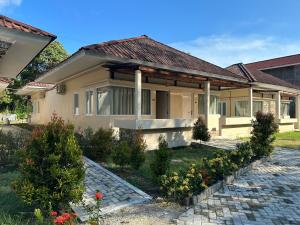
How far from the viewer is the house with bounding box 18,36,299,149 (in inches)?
475

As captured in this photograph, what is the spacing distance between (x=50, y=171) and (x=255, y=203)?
4251mm

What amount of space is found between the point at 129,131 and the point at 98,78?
3.93m

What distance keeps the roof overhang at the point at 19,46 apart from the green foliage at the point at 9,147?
2.31m

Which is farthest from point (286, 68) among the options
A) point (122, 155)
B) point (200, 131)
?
point (122, 155)

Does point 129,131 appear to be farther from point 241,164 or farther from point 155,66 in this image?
point 241,164

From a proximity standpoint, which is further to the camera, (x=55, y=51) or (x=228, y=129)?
(x=55, y=51)

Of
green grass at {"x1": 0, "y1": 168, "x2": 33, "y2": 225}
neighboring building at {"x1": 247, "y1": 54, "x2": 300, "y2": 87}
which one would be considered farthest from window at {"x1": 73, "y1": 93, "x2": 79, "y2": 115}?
neighboring building at {"x1": 247, "y1": 54, "x2": 300, "y2": 87}

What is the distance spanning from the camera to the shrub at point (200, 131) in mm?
13711

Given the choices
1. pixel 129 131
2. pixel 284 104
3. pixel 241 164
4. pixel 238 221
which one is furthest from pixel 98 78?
pixel 284 104

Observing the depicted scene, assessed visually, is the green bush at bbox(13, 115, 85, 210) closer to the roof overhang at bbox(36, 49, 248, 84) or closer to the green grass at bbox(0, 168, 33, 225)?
the green grass at bbox(0, 168, 33, 225)

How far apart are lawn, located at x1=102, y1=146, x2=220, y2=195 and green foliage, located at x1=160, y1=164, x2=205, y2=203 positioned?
1.57 ft

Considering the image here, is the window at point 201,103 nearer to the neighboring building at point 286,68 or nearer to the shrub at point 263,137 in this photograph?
the shrub at point 263,137

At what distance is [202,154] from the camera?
11945 millimetres

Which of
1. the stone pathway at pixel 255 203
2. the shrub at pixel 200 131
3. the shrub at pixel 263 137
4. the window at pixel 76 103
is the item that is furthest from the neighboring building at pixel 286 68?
the stone pathway at pixel 255 203
